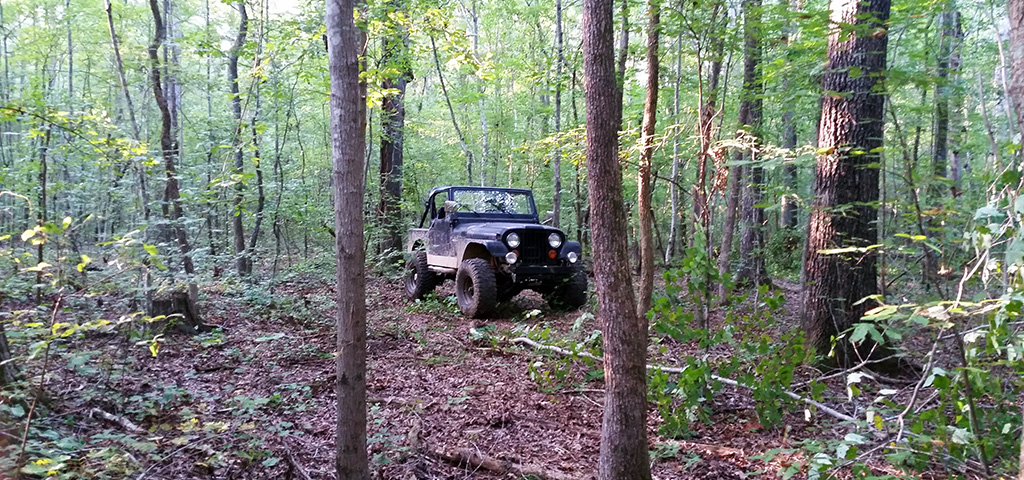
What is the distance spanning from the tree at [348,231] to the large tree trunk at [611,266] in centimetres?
125

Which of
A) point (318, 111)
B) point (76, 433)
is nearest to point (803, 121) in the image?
point (76, 433)

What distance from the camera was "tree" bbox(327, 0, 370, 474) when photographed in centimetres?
284

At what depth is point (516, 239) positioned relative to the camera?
26.1ft

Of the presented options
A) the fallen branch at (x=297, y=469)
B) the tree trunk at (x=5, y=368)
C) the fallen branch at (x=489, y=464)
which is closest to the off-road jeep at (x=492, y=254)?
the fallen branch at (x=489, y=464)

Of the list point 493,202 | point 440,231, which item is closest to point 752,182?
point 493,202

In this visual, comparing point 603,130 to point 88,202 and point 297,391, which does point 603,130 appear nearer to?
point 297,391

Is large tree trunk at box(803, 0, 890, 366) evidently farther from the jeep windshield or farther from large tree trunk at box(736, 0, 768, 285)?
the jeep windshield

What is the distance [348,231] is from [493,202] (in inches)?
264

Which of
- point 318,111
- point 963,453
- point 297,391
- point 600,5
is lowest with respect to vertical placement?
point 297,391

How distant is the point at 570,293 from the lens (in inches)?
328

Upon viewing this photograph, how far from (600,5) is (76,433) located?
12.9 feet

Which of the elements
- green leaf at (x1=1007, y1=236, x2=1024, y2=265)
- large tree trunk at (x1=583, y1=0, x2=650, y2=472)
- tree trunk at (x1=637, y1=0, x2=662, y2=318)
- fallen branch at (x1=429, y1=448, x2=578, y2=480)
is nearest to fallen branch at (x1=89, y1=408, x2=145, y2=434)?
fallen branch at (x1=429, y1=448, x2=578, y2=480)

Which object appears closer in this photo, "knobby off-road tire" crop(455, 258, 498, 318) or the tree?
the tree

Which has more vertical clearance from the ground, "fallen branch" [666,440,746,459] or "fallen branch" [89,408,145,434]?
"fallen branch" [89,408,145,434]
